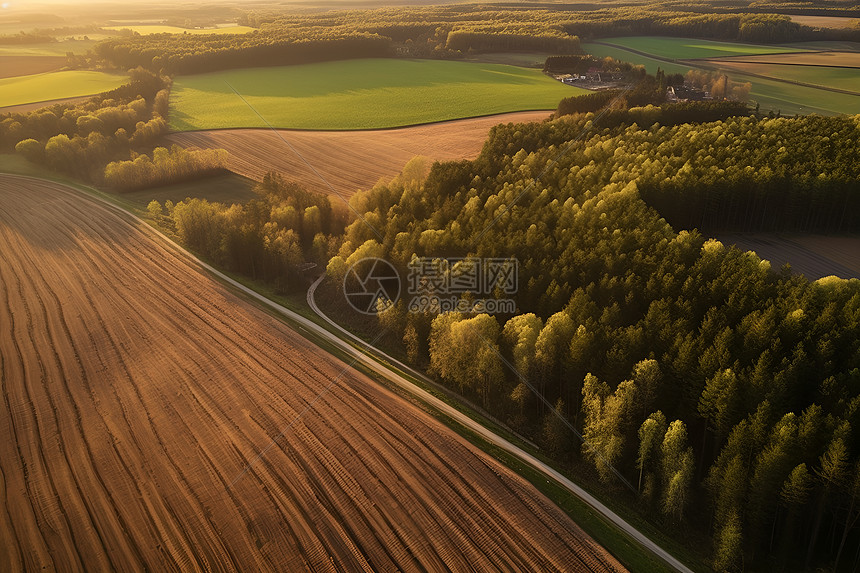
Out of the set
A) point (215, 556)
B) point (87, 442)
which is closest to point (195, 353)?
point (87, 442)

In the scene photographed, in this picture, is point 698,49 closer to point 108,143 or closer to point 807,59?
point 807,59

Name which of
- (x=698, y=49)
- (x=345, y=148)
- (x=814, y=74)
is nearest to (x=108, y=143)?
(x=345, y=148)

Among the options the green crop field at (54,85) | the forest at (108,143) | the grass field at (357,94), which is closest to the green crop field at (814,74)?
the grass field at (357,94)

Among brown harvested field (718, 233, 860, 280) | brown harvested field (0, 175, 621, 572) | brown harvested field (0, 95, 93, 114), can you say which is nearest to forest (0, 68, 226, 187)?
brown harvested field (0, 95, 93, 114)

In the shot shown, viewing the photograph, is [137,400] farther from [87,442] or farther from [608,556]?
[608,556]

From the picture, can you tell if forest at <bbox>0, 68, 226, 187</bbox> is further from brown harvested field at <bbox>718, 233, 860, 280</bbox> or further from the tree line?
brown harvested field at <bbox>718, 233, 860, 280</bbox>
